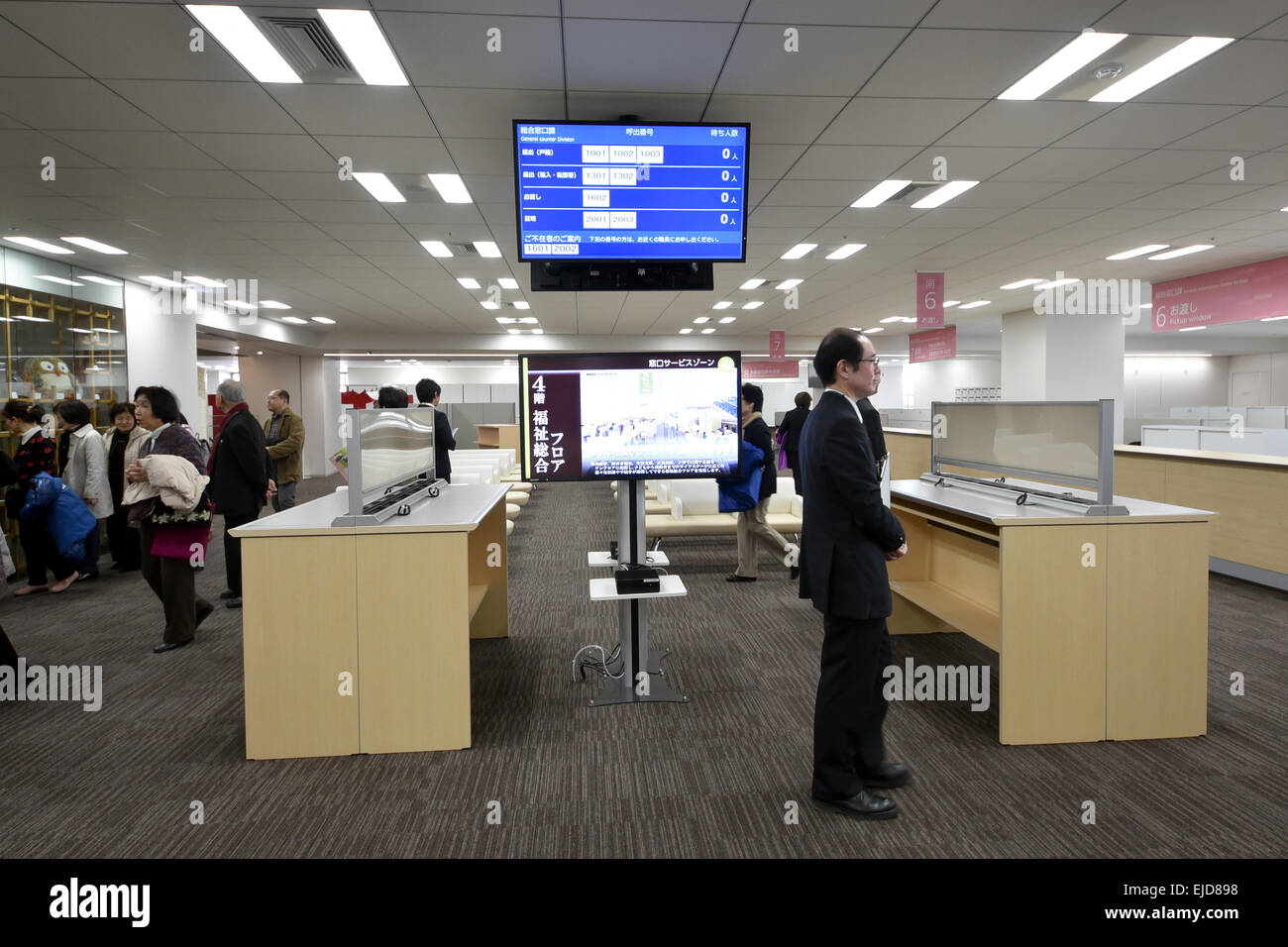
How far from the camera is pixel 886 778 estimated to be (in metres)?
2.85

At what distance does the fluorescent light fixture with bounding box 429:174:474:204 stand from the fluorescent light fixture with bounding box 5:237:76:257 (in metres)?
4.22

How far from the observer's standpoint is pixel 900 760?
10.1ft

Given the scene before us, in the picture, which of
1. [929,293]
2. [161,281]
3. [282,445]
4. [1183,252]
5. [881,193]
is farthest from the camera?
[929,293]

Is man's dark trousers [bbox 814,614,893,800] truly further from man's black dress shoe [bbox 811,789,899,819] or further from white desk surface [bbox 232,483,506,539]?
Result: white desk surface [bbox 232,483,506,539]

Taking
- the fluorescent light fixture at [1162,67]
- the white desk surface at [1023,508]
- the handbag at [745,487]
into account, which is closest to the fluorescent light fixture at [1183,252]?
the fluorescent light fixture at [1162,67]

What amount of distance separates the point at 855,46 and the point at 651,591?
2.77 metres

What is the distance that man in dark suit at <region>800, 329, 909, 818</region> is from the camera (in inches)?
101

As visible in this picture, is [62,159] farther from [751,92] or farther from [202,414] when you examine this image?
[202,414]

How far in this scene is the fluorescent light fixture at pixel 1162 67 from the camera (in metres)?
3.49

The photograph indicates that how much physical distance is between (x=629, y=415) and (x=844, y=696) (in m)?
1.57

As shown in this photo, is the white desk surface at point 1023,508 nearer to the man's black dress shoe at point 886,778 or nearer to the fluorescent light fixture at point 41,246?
the man's black dress shoe at point 886,778

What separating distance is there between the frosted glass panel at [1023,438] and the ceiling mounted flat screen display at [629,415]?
160 centimetres

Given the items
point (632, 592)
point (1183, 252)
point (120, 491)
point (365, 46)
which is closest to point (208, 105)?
point (365, 46)

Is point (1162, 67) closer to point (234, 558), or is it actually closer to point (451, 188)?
point (451, 188)
